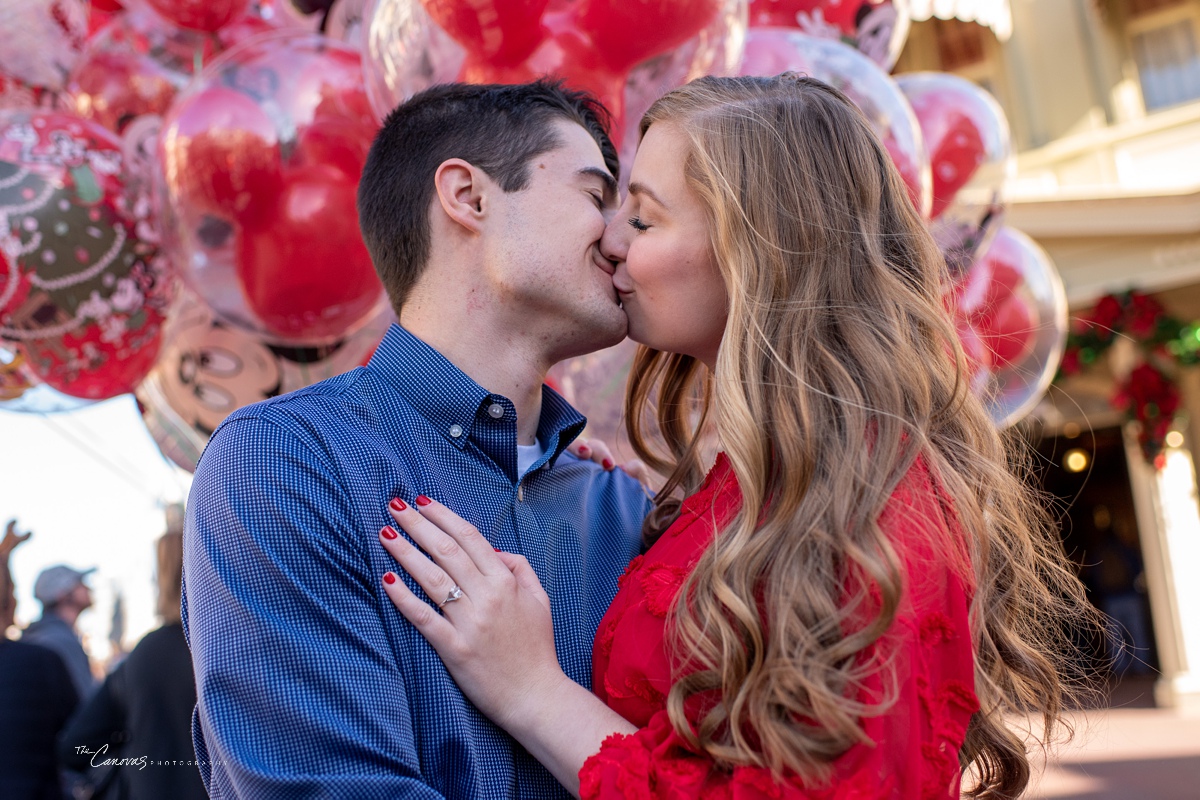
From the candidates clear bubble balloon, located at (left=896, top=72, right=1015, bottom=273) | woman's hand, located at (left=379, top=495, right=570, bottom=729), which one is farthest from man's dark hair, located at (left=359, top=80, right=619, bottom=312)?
clear bubble balloon, located at (left=896, top=72, right=1015, bottom=273)

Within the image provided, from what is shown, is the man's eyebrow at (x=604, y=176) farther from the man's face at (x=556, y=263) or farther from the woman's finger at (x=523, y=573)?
the woman's finger at (x=523, y=573)

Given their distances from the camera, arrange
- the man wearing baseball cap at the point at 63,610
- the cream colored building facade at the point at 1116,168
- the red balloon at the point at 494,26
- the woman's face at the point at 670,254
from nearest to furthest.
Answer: the woman's face at the point at 670,254 → the red balloon at the point at 494,26 → the man wearing baseball cap at the point at 63,610 → the cream colored building facade at the point at 1116,168

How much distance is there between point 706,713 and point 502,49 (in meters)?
1.49

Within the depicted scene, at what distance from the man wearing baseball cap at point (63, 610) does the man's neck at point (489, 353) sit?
3.56 metres

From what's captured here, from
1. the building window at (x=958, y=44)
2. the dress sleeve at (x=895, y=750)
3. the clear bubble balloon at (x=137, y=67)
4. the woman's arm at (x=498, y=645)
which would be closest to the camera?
the dress sleeve at (x=895, y=750)

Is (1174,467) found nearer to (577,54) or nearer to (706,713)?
(577,54)

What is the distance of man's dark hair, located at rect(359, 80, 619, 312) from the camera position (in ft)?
5.97

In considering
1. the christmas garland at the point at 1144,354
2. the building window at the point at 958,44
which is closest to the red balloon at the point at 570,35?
the christmas garland at the point at 1144,354

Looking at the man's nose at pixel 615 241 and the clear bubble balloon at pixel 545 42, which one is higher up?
the clear bubble balloon at pixel 545 42

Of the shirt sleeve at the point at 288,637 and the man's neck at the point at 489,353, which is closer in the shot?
the shirt sleeve at the point at 288,637

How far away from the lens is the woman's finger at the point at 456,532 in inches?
54.1

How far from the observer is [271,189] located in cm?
246

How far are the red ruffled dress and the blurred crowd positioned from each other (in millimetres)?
1825

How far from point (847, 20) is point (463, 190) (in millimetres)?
2244
